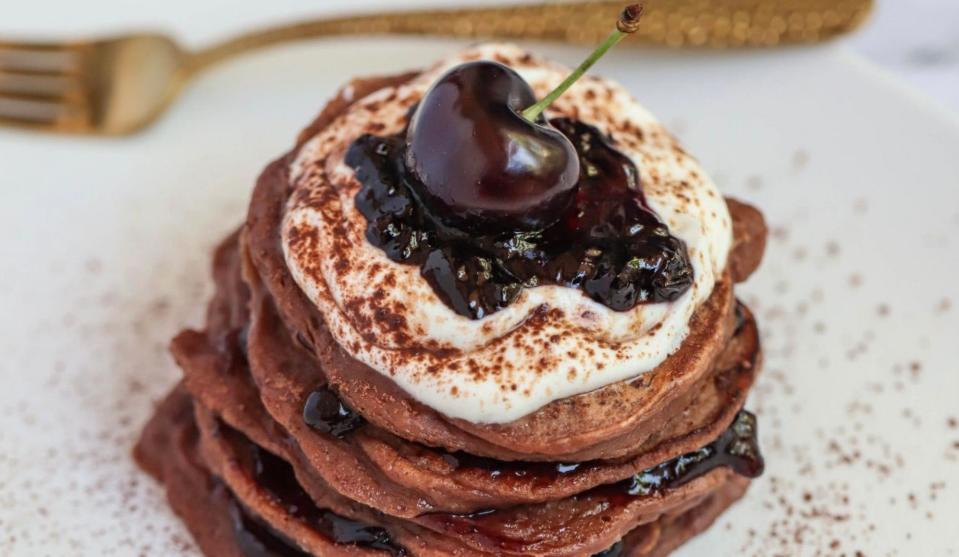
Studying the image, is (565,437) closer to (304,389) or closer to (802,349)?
(304,389)

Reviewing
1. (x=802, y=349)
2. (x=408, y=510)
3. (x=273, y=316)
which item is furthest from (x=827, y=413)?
(x=273, y=316)

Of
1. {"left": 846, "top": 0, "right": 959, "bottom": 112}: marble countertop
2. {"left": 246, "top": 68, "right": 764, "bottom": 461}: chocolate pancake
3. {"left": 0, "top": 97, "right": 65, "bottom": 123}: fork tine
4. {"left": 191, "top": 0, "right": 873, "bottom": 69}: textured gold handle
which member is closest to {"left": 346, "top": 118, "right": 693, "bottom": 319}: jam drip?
{"left": 246, "top": 68, "right": 764, "bottom": 461}: chocolate pancake

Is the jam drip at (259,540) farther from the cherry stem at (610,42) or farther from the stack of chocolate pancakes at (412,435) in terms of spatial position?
the cherry stem at (610,42)

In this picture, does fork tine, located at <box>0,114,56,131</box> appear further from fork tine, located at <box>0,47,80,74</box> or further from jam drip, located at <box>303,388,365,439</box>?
jam drip, located at <box>303,388,365,439</box>

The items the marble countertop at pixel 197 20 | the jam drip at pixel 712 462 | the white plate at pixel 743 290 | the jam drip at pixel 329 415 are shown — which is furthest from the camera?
the marble countertop at pixel 197 20

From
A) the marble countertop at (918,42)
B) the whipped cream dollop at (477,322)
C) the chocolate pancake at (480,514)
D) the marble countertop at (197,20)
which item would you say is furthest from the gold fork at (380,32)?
the chocolate pancake at (480,514)
